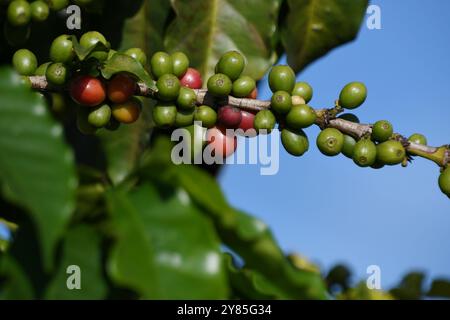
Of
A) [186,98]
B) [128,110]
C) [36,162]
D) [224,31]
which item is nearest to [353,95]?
[186,98]

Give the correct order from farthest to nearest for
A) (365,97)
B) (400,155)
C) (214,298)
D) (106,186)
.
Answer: (365,97) < (400,155) < (106,186) < (214,298)

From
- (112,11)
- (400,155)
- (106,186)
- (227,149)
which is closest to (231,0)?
(112,11)

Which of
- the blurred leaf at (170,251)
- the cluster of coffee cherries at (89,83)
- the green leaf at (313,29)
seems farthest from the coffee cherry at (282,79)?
the blurred leaf at (170,251)

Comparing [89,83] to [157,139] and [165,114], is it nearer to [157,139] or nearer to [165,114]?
[165,114]

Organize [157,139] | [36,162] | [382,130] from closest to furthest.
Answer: [36,162]
[157,139]
[382,130]

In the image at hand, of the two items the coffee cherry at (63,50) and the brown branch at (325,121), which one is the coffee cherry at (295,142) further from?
the coffee cherry at (63,50)

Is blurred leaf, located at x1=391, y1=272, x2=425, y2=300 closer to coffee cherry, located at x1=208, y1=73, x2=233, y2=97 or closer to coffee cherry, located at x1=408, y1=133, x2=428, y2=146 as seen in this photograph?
coffee cherry, located at x1=408, y1=133, x2=428, y2=146
